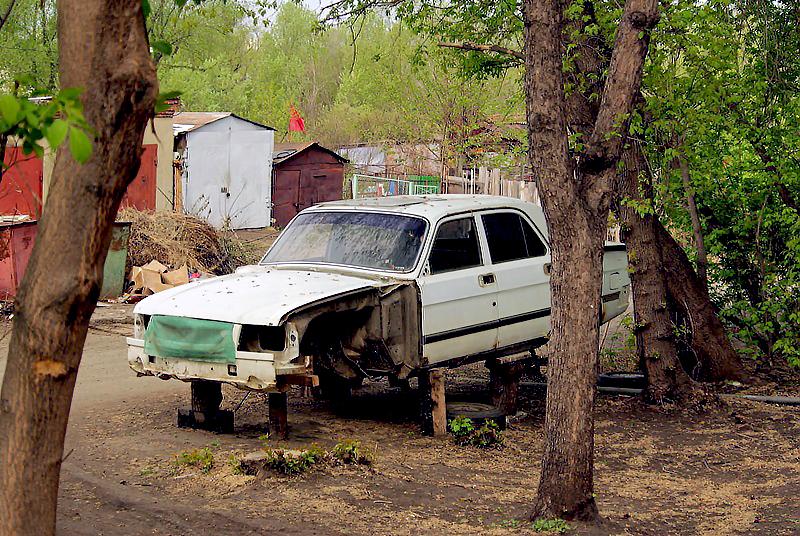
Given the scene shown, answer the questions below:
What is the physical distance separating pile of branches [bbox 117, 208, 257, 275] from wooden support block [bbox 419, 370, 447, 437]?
380 inches

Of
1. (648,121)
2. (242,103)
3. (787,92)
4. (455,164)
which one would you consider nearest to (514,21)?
(648,121)

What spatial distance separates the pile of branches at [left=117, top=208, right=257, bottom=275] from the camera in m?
17.9

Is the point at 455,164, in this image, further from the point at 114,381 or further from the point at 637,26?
the point at 637,26

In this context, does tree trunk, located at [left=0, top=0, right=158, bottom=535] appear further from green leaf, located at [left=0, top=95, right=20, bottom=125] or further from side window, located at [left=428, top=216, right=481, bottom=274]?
side window, located at [left=428, top=216, right=481, bottom=274]

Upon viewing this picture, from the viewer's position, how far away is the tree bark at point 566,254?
6.35 m

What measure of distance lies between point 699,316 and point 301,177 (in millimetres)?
18101

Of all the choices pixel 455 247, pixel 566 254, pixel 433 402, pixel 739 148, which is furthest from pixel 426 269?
pixel 739 148

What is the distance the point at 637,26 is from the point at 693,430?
440 cm

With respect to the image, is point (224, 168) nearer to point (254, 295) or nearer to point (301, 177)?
point (301, 177)

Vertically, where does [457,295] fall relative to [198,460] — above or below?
above

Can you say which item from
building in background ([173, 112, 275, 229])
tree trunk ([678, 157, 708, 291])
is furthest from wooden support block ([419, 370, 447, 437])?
building in background ([173, 112, 275, 229])

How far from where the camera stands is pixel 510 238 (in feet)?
32.4

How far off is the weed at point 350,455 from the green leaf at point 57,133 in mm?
5313

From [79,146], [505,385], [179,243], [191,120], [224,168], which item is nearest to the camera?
[79,146]
